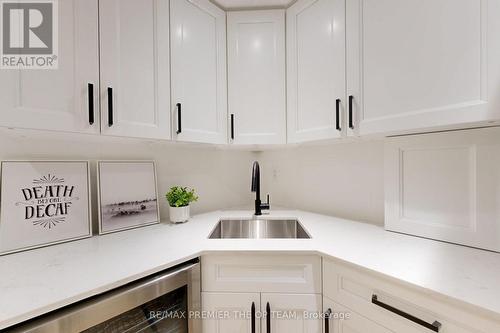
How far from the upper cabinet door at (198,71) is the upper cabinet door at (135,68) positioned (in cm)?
6

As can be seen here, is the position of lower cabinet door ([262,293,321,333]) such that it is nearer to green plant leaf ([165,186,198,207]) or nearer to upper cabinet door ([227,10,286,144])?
green plant leaf ([165,186,198,207])

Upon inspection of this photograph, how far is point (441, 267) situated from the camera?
759 mm

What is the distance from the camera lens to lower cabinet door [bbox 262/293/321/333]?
936mm

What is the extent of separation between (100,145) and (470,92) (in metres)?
1.64

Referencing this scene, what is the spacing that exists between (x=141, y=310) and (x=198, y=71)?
46.5 inches

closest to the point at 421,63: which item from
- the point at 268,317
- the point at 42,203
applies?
the point at 268,317

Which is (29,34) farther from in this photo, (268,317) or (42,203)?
(268,317)

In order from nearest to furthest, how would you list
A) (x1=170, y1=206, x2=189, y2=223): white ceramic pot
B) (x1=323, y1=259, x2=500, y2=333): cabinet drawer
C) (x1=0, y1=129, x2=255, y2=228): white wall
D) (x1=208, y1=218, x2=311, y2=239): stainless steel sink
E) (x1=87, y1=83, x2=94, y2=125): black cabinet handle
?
(x1=323, y1=259, x2=500, y2=333): cabinet drawer, (x1=87, y1=83, x2=94, y2=125): black cabinet handle, (x1=0, y1=129, x2=255, y2=228): white wall, (x1=170, y1=206, x2=189, y2=223): white ceramic pot, (x1=208, y1=218, x2=311, y2=239): stainless steel sink

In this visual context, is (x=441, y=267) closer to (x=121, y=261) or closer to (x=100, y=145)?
(x=121, y=261)

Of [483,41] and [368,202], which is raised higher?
[483,41]

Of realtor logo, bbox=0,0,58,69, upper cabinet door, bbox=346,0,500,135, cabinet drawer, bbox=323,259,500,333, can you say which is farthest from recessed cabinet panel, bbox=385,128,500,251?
realtor logo, bbox=0,0,58,69

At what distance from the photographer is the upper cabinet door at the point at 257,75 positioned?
54.7 inches

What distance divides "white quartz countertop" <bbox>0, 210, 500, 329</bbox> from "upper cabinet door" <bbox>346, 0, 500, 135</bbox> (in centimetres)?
51

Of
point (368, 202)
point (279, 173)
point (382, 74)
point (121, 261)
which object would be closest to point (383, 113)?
point (382, 74)
